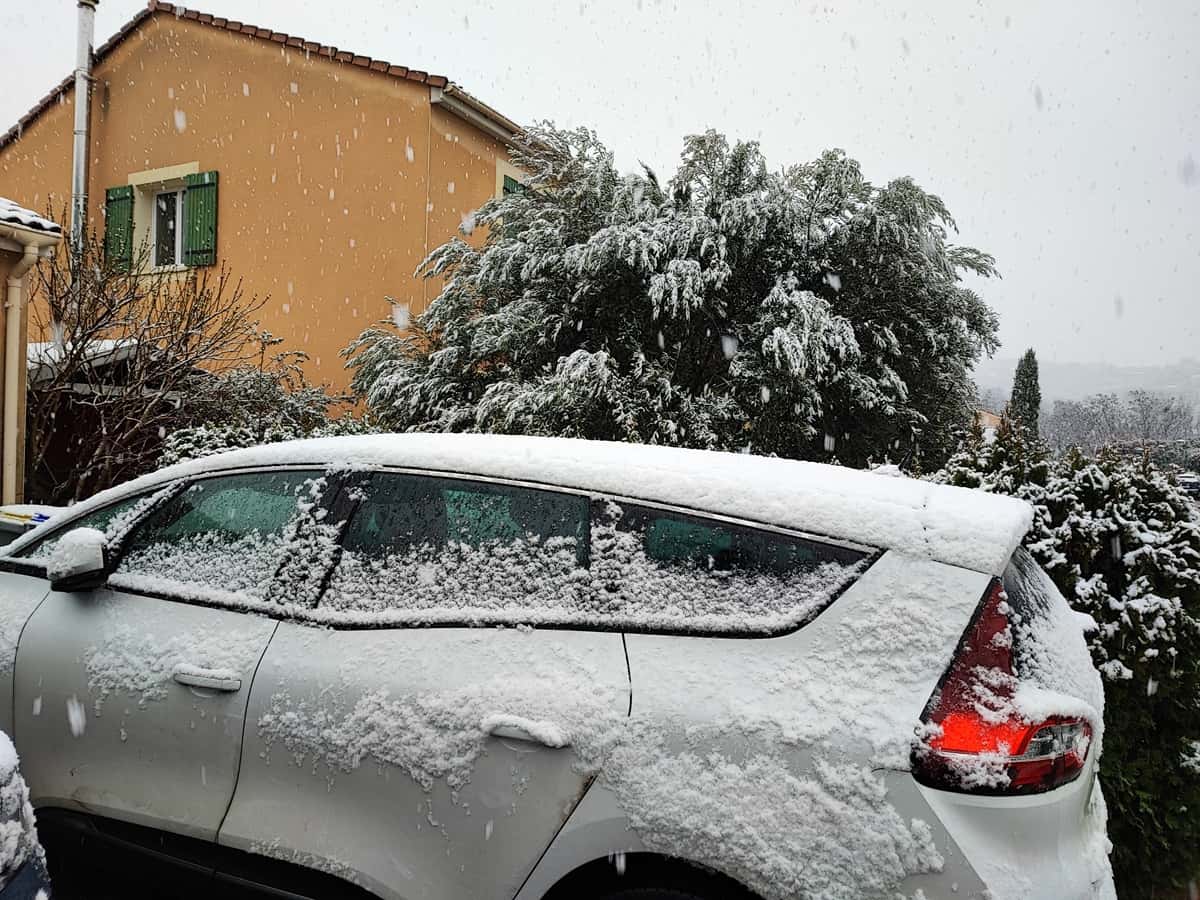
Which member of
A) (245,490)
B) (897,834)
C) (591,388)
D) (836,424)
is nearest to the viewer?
(897,834)

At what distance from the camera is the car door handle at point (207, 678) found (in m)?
2.23

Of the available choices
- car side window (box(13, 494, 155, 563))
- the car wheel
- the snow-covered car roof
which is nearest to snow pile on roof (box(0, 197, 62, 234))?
car side window (box(13, 494, 155, 563))

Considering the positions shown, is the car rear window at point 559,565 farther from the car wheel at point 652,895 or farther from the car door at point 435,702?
the car wheel at point 652,895

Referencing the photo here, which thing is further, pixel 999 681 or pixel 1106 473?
pixel 1106 473

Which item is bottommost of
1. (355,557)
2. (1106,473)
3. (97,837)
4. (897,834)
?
(97,837)

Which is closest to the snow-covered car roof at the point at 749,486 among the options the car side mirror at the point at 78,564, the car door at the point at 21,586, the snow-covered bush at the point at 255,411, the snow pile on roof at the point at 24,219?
the car side mirror at the point at 78,564

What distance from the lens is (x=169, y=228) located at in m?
13.8

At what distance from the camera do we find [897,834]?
160cm

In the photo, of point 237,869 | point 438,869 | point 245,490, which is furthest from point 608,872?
point 245,490

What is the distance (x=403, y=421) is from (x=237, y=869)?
7.26 meters

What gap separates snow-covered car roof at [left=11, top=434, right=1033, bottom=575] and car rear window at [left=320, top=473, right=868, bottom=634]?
45 mm

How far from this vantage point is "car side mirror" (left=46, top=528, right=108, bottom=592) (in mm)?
2549

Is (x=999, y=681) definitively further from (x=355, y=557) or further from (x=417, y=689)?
(x=355, y=557)

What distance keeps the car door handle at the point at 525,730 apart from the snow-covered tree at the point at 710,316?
5.74 meters
